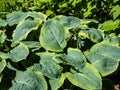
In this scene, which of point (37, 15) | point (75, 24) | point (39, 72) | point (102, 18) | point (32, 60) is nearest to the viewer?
point (39, 72)

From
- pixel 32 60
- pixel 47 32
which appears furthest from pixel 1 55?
pixel 47 32

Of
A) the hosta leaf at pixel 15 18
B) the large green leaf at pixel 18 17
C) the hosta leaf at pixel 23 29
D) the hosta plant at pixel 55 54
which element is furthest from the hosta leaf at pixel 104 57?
the hosta leaf at pixel 15 18

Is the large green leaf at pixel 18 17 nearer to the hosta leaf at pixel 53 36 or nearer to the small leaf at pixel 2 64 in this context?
the hosta leaf at pixel 53 36

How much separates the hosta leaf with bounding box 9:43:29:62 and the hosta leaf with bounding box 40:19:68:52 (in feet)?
0.71

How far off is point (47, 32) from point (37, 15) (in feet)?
1.76

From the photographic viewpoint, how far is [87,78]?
327 centimetres

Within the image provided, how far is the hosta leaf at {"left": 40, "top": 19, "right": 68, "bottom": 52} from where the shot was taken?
11.7 ft

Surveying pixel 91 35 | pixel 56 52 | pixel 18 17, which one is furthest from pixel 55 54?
pixel 18 17

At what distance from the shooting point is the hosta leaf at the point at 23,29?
370 centimetres

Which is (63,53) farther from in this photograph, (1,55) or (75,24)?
(1,55)

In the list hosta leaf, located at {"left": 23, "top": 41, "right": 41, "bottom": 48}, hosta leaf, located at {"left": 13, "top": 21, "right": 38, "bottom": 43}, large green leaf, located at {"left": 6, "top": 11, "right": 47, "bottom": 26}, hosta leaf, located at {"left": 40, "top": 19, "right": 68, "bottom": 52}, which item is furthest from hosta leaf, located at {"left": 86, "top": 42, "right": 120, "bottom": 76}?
large green leaf, located at {"left": 6, "top": 11, "right": 47, "bottom": 26}

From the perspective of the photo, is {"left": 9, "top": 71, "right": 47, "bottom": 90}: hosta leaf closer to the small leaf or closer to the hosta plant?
the hosta plant

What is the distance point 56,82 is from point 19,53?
19.0 inches

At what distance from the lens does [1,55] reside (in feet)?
11.1
